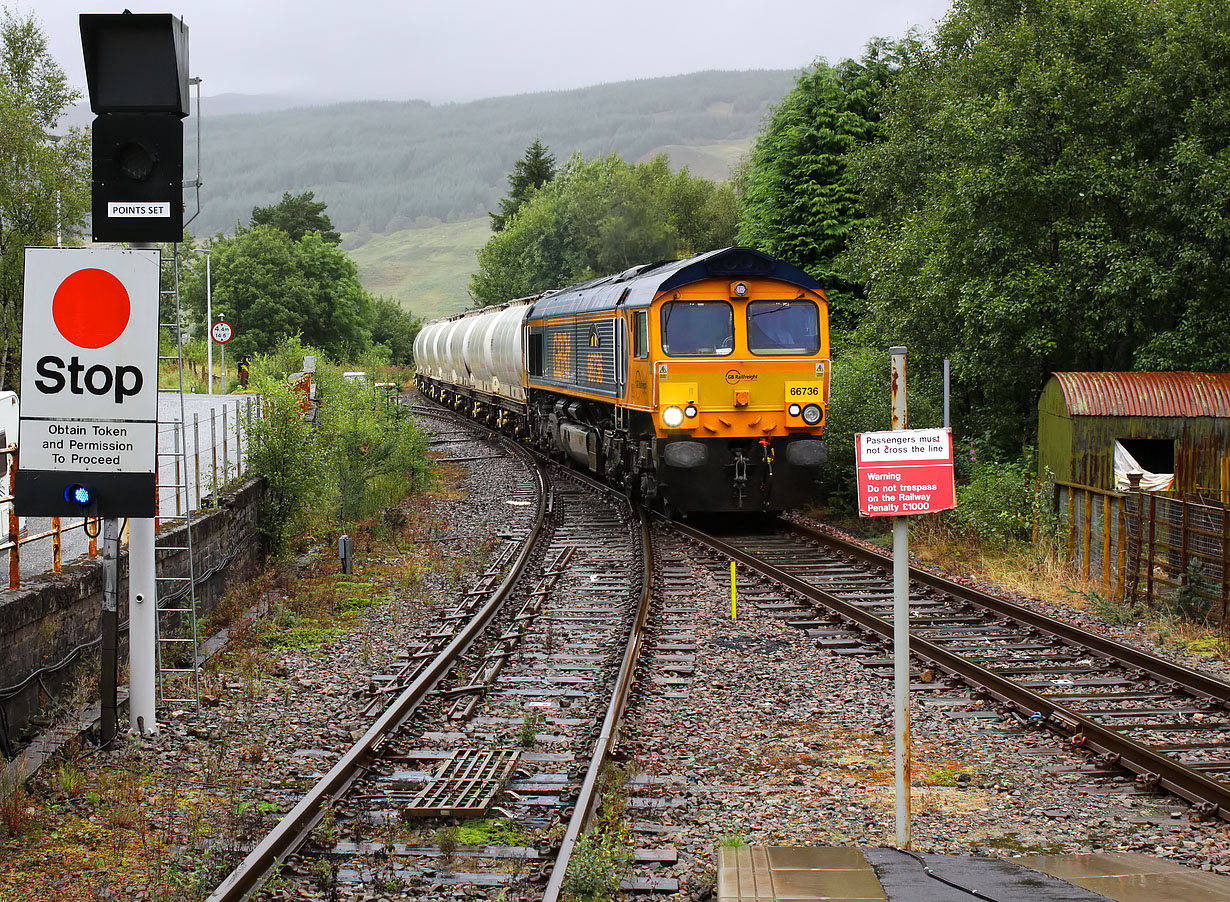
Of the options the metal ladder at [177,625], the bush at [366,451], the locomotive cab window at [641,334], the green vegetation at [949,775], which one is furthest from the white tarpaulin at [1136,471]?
the metal ladder at [177,625]

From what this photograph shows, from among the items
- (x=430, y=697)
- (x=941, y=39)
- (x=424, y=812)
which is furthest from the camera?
(x=941, y=39)

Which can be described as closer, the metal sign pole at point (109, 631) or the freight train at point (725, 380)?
the metal sign pole at point (109, 631)

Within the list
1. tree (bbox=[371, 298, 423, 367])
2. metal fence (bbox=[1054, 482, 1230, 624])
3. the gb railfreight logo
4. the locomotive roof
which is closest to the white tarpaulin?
metal fence (bbox=[1054, 482, 1230, 624])

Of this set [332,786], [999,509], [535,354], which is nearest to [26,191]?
[535,354]

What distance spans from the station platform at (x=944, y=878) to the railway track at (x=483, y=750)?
0.95 metres

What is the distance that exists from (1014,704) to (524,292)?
66649mm

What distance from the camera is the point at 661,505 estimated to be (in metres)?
19.0

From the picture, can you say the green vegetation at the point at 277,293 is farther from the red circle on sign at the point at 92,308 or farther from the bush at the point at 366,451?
the red circle on sign at the point at 92,308

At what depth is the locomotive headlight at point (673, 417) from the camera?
1614cm

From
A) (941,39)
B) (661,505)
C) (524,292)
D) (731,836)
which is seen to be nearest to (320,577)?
(661,505)

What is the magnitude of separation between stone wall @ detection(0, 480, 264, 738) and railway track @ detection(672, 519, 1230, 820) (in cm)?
561

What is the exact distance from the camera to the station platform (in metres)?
4.90

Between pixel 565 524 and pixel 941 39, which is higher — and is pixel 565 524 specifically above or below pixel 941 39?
below

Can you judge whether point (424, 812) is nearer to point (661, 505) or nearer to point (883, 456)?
point (883, 456)
